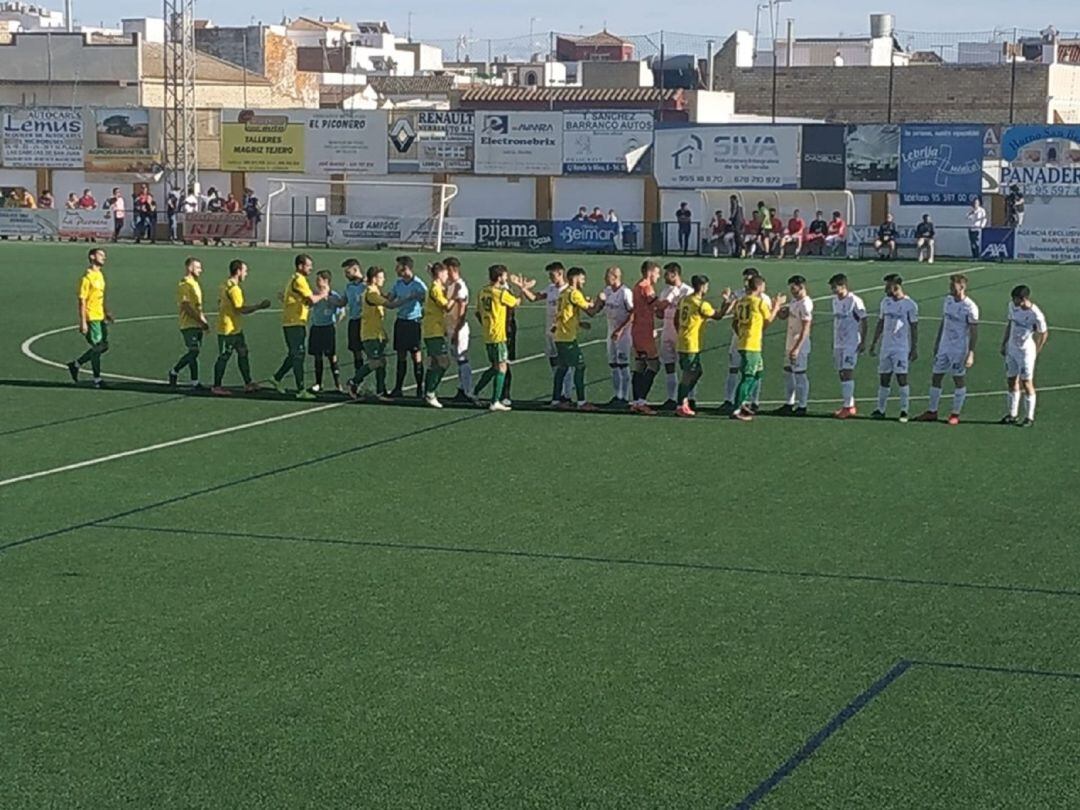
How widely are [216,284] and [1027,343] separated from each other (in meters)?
25.1

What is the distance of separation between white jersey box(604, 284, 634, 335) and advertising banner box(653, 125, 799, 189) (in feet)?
119

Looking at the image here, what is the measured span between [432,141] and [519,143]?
310 cm

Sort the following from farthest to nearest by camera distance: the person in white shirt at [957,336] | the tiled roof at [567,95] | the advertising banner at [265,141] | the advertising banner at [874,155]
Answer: the tiled roof at [567,95] < the advertising banner at [265,141] < the advertising banner at [874,155] < the person in white shirt at [957,336]

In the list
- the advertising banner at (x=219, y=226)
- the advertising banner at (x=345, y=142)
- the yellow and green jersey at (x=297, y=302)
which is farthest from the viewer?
the advertising banner at (x=345, y=142)

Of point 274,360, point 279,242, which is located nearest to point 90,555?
point 274,360

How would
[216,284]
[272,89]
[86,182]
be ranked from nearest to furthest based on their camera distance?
[216,284] → [86,182] → [272,89]

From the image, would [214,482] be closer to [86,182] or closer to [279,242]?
[279,242]

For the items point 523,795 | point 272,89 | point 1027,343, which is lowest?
point 523,795

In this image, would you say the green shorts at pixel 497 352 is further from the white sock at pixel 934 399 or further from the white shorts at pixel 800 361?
the white sock at pixel 934 399

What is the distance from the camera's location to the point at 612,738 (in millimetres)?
9344

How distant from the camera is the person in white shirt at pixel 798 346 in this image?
2139cm

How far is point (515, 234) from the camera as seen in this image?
58.8m

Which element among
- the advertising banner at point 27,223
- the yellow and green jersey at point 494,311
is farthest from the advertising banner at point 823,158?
the yellow and green jersey at point 494,311

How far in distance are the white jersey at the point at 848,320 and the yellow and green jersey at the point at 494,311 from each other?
391cm
